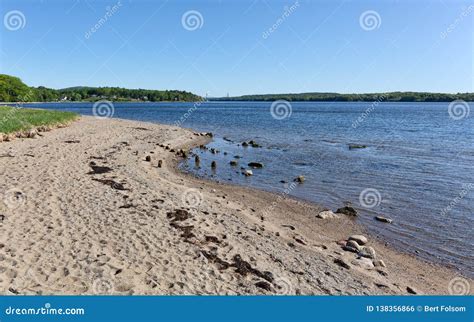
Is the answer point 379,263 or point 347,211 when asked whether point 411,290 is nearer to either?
point 379,263

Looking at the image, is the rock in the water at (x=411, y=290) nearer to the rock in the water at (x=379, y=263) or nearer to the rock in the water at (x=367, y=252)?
the rock in the water at (x=379, y=263)

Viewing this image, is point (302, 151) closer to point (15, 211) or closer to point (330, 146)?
point (330, 146)

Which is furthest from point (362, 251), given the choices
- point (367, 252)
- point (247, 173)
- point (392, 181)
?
point (247, 173)
